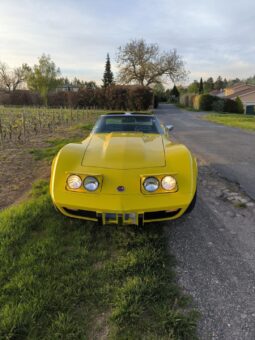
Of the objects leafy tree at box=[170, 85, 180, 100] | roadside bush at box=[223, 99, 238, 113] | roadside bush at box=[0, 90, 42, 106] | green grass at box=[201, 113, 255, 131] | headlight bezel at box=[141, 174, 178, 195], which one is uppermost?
leafy tree at box=[170, 85, 180, 100]

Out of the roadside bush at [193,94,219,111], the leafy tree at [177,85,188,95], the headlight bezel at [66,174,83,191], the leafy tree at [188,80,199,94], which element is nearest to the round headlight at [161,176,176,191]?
the headlight bezel at [66,174,83,191]

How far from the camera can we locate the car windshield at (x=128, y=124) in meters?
4.32

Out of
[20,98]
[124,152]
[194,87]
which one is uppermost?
[194,87]

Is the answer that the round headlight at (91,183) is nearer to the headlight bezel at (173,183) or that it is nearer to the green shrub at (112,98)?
the headlight bezel at (173,183)

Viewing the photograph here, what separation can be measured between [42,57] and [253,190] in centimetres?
4725

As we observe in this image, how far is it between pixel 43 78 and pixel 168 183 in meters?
46.7

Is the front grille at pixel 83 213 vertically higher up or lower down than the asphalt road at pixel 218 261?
higher up

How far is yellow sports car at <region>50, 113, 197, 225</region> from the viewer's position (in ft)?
8.66

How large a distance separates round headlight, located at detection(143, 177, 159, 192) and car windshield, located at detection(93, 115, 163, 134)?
1692 millimetres

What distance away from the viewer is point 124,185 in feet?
8.91

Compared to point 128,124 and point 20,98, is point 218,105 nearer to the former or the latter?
point 20,98

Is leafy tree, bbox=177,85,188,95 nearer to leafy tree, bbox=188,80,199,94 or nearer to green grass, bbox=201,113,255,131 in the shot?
leafy tree, bbox=188,80,199,94

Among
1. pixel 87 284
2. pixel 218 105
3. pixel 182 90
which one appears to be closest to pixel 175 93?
pixel 182 90

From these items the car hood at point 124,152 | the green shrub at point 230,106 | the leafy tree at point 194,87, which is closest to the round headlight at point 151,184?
the car hood at point 124,152
